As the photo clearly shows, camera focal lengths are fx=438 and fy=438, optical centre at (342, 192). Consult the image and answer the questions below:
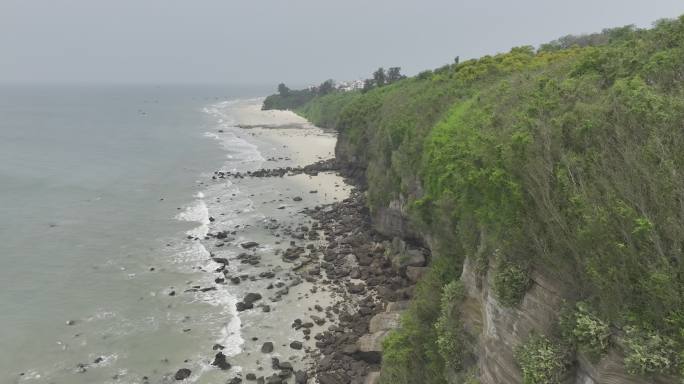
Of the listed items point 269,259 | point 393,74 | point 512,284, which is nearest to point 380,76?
point 393,74

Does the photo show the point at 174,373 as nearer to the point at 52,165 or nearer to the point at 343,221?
the point at 343,221

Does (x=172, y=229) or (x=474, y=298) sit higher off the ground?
(x=474, y=298)

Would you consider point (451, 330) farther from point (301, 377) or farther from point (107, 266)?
point (107, 266)

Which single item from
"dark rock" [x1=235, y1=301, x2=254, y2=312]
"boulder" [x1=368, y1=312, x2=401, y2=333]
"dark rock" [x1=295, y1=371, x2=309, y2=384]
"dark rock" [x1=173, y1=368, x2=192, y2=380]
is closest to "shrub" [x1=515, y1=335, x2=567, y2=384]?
"dark rock" [x1=295, y1=371, x2=309, y2=384]

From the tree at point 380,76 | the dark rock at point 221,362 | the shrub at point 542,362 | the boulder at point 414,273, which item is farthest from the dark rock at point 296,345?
the tree at point 380,76

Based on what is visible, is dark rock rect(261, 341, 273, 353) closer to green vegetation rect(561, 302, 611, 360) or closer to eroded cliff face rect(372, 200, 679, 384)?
eroded cliff face rect(372, 200, 679, 384)

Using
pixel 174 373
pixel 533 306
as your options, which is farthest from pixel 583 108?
pixel 174 373
